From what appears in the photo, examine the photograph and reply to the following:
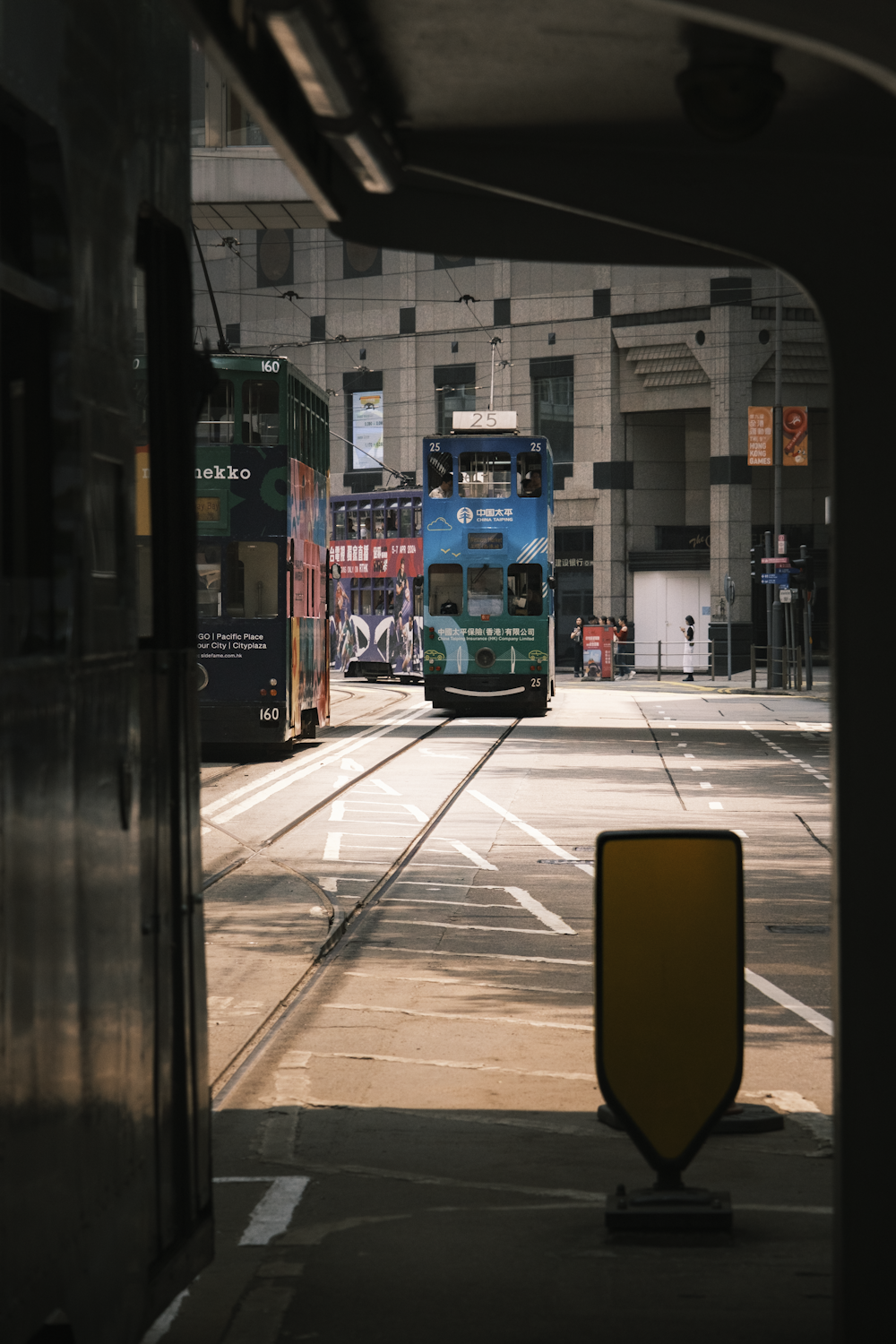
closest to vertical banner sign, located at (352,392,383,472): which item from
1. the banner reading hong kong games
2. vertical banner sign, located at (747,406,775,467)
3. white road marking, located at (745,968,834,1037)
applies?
the banner reading hong kong games

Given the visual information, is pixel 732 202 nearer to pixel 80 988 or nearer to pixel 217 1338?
pixel 80 988

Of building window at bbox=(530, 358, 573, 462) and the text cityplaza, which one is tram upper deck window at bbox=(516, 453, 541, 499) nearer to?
the text cityplaza

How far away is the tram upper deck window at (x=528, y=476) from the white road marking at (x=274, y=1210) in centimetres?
2599

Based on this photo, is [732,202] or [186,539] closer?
Result: [732,202]

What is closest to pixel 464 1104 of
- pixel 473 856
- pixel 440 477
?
pixel 473 856

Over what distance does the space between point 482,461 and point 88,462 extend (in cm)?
2800

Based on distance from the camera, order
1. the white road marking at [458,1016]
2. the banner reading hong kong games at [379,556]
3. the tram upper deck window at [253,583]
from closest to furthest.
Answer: the white road marking at [458,1016] → the tram upper deck window at [253,583] → the banner reading hong kong games at [379,556]

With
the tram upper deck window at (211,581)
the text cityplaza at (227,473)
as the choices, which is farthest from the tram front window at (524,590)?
the text cityplaza at (227,473)

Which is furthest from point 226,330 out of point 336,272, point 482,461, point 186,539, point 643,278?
point 186,539

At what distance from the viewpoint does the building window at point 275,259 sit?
6047 centimetres

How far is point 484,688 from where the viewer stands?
104 feet

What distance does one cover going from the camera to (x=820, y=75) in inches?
149

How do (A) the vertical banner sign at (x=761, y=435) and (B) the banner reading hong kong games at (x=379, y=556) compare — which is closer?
(B) the banner reading hong kong games at (x=379, y=556)

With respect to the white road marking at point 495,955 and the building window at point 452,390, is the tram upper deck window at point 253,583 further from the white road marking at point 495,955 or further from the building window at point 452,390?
the building window at point 452,390
